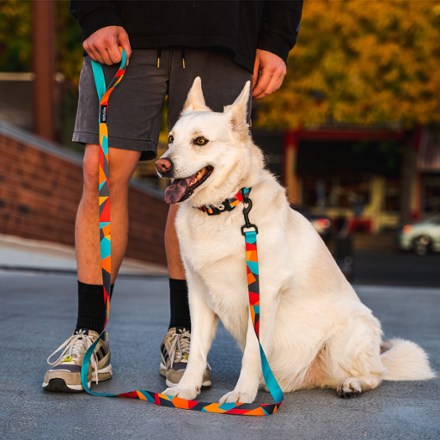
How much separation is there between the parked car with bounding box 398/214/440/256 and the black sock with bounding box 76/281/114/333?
1941cm

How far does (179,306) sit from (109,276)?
0.55 m

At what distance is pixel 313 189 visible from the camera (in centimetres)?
2856

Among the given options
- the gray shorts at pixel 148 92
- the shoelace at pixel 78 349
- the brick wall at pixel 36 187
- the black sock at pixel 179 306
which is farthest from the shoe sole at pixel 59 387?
the brick wall at pixel 36 187

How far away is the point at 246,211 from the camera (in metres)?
3.02

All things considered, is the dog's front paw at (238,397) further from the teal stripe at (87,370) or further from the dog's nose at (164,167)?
the dog's nose at (164,167)

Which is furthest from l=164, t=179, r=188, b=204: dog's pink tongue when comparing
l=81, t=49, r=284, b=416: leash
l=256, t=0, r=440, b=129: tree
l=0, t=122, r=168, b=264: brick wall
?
l=256, t=0, r=440, b=129: tree

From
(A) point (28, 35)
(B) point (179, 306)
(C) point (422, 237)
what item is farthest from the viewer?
(C) point (422, 237)

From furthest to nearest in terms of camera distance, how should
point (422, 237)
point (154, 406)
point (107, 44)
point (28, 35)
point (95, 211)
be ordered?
point (422, 237), point (28, 35), point (95, 211), point (107, 44), point (154, 406)

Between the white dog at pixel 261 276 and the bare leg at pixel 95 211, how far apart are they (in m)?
0.29

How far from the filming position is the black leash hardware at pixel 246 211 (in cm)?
298

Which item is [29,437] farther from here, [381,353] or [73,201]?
[73,201]

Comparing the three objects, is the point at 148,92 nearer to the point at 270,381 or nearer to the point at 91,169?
the point at 91,169

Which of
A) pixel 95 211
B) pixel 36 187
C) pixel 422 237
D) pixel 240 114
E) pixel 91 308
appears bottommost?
pixel 422 237

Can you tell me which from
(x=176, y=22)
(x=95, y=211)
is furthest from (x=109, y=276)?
(x=176, y=22)
